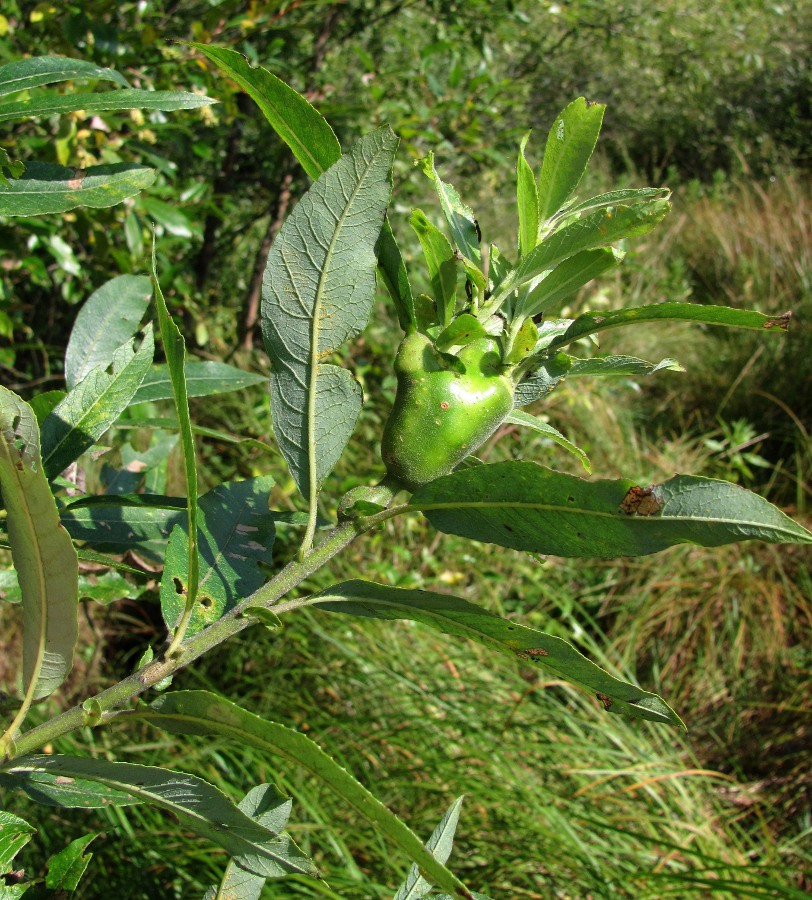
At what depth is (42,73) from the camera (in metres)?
0.71

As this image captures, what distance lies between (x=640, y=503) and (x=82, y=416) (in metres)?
0.45

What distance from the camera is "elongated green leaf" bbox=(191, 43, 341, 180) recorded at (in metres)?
0.50

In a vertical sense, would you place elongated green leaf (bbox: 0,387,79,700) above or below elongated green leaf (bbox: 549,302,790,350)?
below

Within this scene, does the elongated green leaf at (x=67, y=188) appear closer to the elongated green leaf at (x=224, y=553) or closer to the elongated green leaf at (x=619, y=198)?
the elongated green leaf at (x=224, y=553)

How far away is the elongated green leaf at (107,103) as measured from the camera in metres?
0.63

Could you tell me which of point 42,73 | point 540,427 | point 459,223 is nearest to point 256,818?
point 540,427

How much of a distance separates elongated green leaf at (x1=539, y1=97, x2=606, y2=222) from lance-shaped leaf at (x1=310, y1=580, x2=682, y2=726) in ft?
0.68

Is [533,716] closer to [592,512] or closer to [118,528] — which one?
[118,528]

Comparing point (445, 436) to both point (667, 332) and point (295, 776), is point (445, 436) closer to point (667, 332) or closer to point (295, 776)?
point (295, 776)

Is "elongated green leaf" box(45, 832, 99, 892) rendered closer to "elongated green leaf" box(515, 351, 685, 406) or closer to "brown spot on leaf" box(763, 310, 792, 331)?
"elongated green leaf" box(515, 351, 685, 406)

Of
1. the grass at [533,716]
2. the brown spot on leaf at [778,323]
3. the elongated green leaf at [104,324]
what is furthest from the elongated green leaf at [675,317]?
the grass at [533,716]

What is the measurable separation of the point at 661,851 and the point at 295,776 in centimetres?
99

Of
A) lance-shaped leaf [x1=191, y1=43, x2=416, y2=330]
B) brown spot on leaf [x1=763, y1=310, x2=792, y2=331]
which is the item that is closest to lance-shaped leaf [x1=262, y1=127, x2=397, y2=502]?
lance-shaped leaf [x1=191, y1=43, x2=416, y2=330]

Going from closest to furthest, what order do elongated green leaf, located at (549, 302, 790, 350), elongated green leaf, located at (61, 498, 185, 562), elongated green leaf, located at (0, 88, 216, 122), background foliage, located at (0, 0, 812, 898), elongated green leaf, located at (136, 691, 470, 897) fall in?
1. elongated green leaf, located at (136, 691, 470, 897)
2. elongated green leaf, located at (549, 302, 790, 350)
3. elongated green leaf, located at (0, 88, 216, 122)
4. elongated green leaf, located at (61, 498, 185, 562)
5. background foliage, located at (0, 0, 812, 898)
